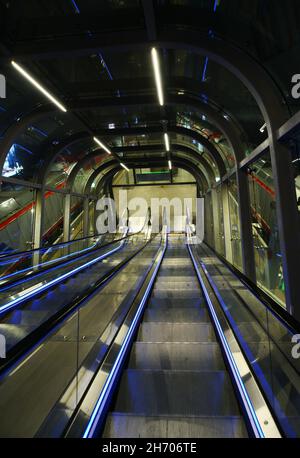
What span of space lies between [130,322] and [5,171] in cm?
594

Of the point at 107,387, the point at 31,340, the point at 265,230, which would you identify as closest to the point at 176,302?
the point at 107,387

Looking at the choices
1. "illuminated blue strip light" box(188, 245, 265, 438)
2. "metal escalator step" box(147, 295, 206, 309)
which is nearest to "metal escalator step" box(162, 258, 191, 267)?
"metal escalator step" box(147, 295, 206, 309)

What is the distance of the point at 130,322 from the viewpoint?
324 centimetres

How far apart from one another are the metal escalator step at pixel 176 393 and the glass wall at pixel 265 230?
10.5 ft

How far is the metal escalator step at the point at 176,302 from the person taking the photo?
4145mm

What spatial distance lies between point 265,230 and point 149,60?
A: 167 inches

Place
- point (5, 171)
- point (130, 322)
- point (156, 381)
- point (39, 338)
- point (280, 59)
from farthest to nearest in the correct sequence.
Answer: point (5, 171)
point (280, 59)
point (130, 322)
point (156, 381)
point (39, 338)

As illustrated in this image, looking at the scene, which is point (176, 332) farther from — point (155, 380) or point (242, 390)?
point (242, 390)

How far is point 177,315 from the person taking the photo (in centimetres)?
376

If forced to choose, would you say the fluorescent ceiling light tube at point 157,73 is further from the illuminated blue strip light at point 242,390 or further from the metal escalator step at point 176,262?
the metal escalator step at point 176,262

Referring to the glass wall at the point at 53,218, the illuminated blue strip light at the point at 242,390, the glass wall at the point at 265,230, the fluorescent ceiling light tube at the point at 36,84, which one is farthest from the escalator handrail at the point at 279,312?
the glass wall at the point at 53,218
